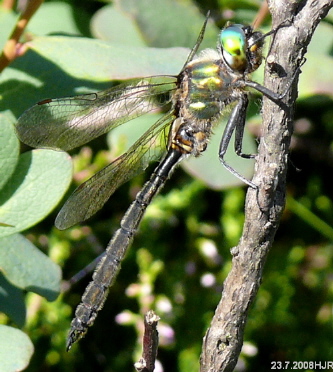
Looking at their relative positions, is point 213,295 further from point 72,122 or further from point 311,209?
point 72,122

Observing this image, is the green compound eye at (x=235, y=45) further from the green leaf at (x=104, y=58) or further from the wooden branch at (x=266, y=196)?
the wooden branch at (x=266, y=196)

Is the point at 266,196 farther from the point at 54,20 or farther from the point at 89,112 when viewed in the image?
the point at 54,20

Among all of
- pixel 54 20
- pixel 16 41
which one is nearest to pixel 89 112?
pixel 16 41

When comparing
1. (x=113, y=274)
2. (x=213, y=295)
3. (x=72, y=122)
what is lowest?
(x=213, y=295)

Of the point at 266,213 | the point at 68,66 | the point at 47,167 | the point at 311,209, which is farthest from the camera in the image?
the point at 311,209

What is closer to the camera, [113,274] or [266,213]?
[266,213]

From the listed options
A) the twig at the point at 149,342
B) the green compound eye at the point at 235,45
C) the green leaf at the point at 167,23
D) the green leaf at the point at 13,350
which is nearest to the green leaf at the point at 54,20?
the green leaf at the point at 167,23

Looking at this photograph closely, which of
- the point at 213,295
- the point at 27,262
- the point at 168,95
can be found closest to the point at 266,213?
the point at 27,262
